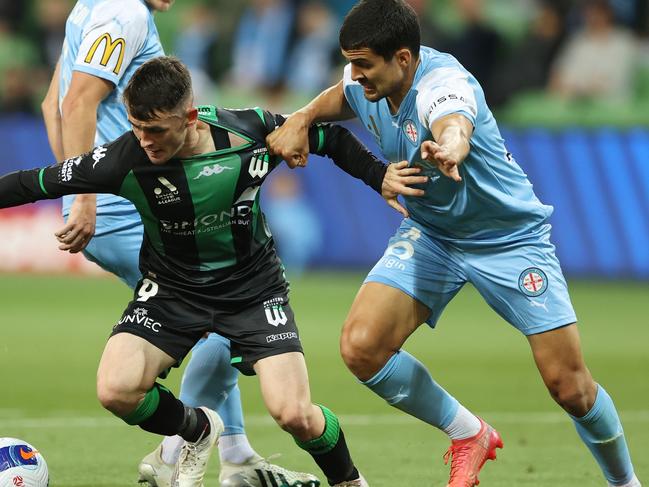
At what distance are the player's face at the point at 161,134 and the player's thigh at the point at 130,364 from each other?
796mm

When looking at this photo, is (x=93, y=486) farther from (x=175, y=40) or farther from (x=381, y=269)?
(x=175, y=40)

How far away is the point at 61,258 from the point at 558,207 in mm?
6005

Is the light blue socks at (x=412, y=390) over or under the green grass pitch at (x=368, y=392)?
over

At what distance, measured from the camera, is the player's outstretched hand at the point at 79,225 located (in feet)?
19.2

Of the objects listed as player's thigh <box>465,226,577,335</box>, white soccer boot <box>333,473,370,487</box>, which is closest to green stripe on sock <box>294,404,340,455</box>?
white soccer boot <box>333,473,370,487</box>

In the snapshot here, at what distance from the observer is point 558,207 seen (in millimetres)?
14883

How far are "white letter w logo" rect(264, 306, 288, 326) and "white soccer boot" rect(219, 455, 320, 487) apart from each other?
2.49ft

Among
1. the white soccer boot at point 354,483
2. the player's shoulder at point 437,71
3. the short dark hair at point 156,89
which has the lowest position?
the white soccer boot at point 354,483

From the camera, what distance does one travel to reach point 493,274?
5.82 m

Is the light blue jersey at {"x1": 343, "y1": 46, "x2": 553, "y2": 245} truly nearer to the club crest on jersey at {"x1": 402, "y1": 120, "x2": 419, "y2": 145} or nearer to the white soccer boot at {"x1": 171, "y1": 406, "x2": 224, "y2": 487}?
the club crest on jersey at {"x1": 402, "y1": 120, "x2": 419, "y2": 145}

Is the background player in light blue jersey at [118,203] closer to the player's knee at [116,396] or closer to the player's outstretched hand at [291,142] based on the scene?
the player's knee at [116,396]

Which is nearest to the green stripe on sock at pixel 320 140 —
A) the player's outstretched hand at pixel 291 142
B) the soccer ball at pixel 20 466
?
the player's outstretched hand at pixel 291 142

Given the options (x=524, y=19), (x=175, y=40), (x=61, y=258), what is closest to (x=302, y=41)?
(x=175, y=40)

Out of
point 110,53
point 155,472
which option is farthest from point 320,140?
point 155,472
